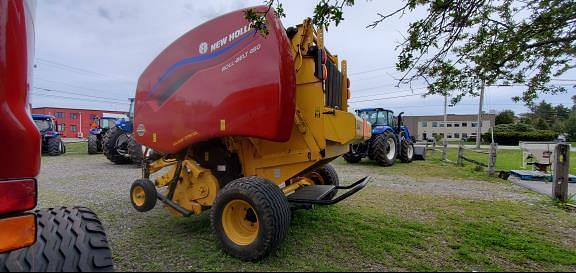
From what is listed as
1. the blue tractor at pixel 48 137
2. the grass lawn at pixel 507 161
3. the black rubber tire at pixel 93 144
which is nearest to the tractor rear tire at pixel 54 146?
the blue tractor at pixel 48 137

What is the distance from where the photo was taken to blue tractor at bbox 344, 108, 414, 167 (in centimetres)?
1210

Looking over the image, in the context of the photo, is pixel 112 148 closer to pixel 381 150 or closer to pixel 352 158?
pixel 352 158

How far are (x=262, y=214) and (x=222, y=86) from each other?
1.46m

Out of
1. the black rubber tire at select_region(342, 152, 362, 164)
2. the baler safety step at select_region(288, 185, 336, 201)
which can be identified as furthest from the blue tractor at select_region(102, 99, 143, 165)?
the baler safety step at select_region(288, 185, 336, 201)

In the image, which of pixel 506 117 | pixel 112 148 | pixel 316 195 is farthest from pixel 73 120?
pixel 506 117

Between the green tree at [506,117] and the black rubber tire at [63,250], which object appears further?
the green tree at [506,117]

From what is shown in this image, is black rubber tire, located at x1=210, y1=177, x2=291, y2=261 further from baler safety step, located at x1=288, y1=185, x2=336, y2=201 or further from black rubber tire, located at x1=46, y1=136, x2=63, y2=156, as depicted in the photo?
black rubber tire, located at x1=46, y1=136, x2=63, y2=156

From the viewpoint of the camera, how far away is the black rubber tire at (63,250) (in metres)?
1.47

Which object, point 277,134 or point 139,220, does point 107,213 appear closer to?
point 139,220

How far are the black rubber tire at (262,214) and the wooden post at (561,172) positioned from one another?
5.62m

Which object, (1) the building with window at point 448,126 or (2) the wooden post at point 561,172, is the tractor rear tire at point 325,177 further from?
(1) the building with window at point 448,126

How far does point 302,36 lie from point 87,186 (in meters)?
6.74

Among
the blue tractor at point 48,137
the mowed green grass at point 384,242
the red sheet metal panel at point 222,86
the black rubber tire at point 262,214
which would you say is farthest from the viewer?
the blue tractor at point 48,137

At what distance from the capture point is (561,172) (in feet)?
19.6
